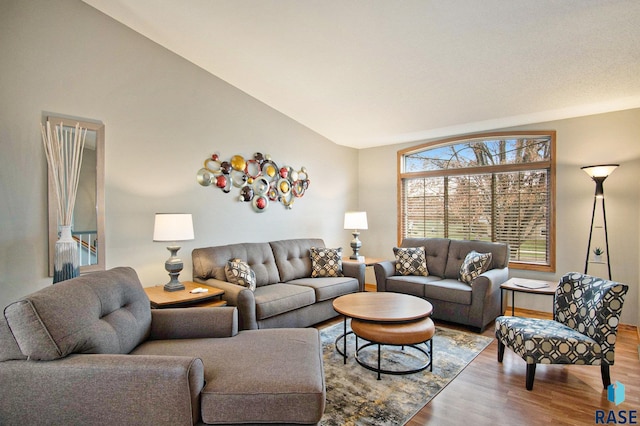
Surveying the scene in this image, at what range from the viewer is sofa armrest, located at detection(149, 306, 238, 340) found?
2.24 metres

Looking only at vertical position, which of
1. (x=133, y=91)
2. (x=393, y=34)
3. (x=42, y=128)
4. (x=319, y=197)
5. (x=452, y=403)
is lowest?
(x=452, y=403)

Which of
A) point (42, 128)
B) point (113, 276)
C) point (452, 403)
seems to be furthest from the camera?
point (42, 128)

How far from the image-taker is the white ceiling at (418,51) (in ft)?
8.25

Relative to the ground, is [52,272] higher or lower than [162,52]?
lower

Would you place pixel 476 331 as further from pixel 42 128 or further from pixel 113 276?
pixel 42 128

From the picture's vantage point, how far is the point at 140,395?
1.46 m

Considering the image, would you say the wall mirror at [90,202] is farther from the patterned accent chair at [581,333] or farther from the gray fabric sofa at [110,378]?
the patterned accent chair at [581,333]

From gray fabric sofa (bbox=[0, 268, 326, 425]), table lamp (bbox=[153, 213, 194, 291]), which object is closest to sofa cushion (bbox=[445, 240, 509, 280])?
gray fabric sofa (bbox=[0, 268, 326, 425])

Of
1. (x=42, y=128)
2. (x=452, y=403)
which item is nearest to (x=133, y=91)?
(x=42, y=128)

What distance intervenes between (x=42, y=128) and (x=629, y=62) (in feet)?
15.6

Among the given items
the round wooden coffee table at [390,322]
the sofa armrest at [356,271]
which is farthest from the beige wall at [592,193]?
the round wooden coffee table at [390,322]

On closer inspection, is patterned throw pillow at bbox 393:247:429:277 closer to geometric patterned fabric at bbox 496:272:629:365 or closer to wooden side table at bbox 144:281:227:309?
geometric patterned fabric at bbox 496:272:629:365

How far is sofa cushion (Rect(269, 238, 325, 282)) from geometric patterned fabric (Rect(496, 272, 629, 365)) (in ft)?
7.55

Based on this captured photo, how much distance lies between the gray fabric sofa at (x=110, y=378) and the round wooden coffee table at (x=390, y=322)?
0.88 metres
